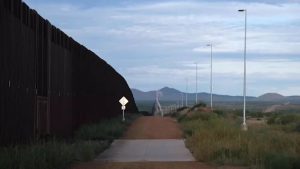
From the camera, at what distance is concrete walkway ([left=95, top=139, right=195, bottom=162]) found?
24.3 meters

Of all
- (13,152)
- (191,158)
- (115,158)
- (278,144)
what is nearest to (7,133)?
(13,152)

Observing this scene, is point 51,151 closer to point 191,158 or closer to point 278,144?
point 191,158

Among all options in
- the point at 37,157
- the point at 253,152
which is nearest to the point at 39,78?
the point at 253,152

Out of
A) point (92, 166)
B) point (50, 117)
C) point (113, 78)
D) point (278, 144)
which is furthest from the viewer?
point (113, 78)

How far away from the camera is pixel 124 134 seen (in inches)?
1665

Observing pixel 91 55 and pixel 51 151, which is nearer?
pixel 51 151

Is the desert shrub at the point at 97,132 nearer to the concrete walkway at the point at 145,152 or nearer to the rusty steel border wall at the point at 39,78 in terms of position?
the rusty steel border wall at the point at 39,78

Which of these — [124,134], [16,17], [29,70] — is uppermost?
[16,17]

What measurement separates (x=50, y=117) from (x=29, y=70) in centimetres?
525

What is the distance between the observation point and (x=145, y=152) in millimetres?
28016

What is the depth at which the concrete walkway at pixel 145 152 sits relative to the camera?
24.3m

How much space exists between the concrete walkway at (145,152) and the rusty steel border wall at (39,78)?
2597mm

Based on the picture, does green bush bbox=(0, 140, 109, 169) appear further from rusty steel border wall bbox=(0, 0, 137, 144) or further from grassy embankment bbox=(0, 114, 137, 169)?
rusty steel border wall bbox=(0, 0, 137, 144)

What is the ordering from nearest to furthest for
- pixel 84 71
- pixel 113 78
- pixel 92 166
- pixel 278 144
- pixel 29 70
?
pixel 92 166 → pixel 29 70 → pixel 278 144 → pixel 84 71 → pixel 113 78
